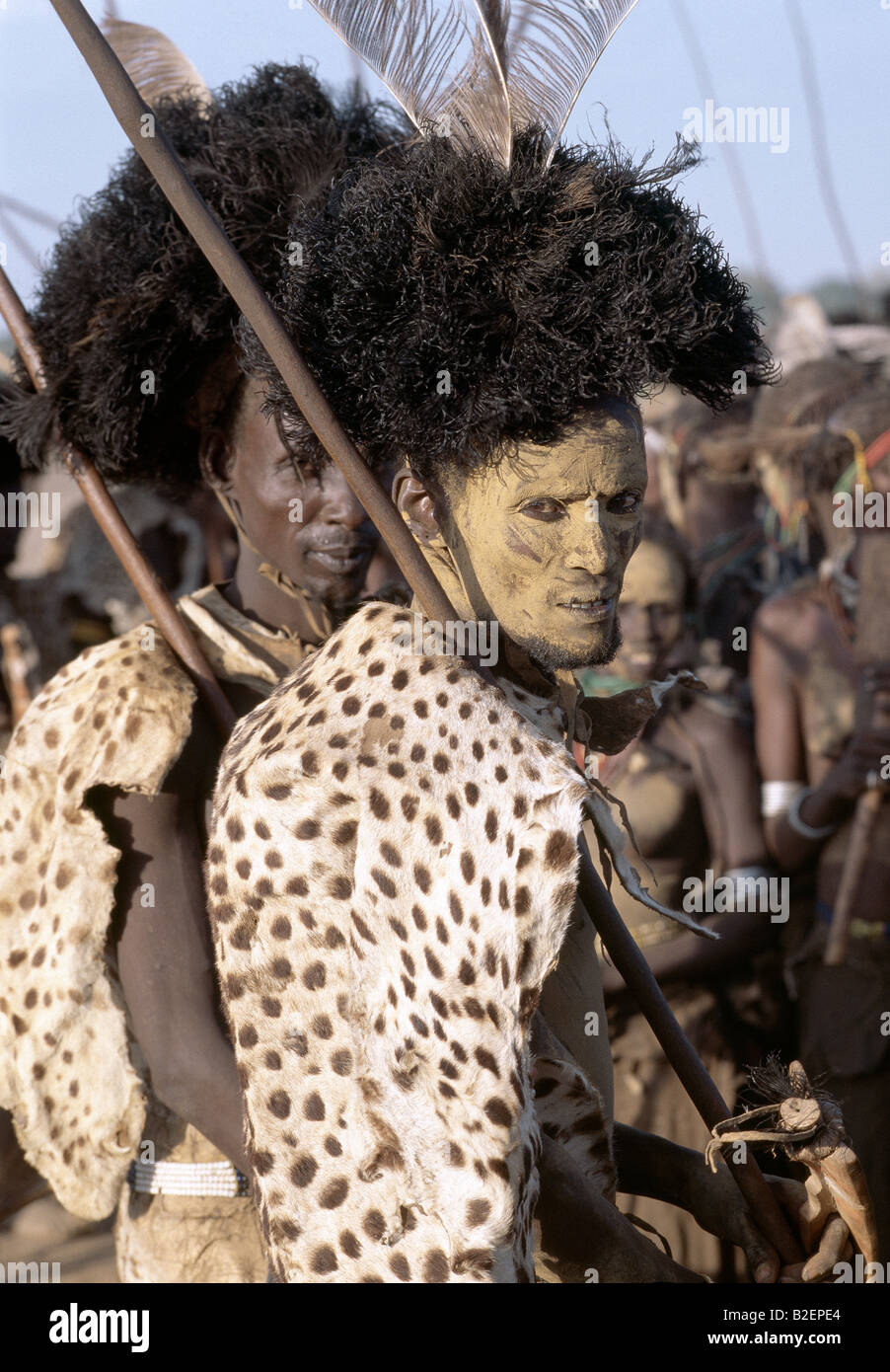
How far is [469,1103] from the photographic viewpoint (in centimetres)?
164

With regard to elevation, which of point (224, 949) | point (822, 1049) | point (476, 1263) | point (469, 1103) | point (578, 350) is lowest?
point (822, 1049)

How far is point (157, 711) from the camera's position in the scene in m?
2.30

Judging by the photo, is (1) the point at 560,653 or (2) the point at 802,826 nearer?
(1) the point at 560,653

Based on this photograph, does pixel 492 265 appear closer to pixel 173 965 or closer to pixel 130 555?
pixel 130 555

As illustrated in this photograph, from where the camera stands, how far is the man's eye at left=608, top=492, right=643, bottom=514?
1896 mm

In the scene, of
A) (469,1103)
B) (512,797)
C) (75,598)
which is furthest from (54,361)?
(75,598)

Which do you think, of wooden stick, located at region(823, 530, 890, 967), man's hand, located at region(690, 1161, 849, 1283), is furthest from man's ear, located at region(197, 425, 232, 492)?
wooden stick, located at region(823, 530, 890, 967)

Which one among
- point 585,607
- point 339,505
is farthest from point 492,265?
point 339,505

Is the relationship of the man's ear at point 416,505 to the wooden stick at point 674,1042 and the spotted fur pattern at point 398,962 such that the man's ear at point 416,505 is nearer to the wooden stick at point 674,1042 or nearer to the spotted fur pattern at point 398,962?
the spotted fur pattern at point 398,962

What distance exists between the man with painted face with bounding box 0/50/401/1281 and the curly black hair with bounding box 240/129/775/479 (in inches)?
15.2

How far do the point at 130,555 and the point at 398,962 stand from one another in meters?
1.16

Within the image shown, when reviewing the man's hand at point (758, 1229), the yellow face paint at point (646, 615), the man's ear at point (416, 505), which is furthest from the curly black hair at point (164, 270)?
the yellow face paint at point (646, 615)
